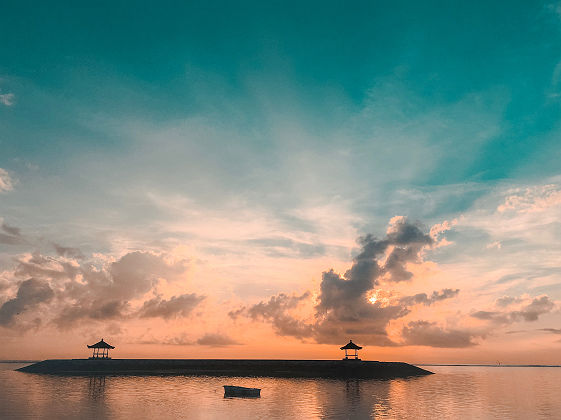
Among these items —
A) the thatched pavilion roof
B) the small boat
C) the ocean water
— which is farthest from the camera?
the thatched pavilion roof

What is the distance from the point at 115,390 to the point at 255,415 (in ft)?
127

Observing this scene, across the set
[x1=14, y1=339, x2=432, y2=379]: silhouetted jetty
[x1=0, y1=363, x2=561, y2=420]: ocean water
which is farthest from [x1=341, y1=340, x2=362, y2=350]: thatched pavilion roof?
[x1=0, y1=363, x2=561, y2=420]: ocean water

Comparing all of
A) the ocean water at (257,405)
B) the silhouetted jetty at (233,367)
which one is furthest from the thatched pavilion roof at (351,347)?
the ocean water at (257,405)

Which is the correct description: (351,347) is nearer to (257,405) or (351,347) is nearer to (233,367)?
(233,367)

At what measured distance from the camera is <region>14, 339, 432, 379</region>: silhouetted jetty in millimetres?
116062

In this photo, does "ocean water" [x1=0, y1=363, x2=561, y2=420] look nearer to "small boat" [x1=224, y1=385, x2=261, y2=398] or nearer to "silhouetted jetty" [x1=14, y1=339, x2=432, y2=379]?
"small boat" [x1=224, y1=385, x2=261, y2=398]

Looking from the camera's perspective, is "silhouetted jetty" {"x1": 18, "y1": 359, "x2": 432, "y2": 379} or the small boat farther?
"silhouetted jetty" {"x1": 18, "y1": 359, "x2": 432, "y2": 379}

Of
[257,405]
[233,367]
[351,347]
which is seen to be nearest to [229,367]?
[233,367]

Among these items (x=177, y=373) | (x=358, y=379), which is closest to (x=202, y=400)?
(x=358, y=379)

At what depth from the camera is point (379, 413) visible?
52.1 meters

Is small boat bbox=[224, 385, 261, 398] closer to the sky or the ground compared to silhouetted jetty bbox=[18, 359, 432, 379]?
closer to the sky

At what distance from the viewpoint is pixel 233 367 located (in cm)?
12619

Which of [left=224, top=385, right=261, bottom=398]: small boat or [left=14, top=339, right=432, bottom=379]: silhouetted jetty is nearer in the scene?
[left=224, top=385, right=261, bottom=398]: small boat

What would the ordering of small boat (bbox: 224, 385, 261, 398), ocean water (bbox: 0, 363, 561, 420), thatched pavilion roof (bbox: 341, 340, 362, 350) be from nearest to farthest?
ocean water (bbox: 0, 363, 561, 420), small boat (bbox: 224, 385, 261, 398), thatched pavilion roof (bbox: 341, 340, 362, 350)
